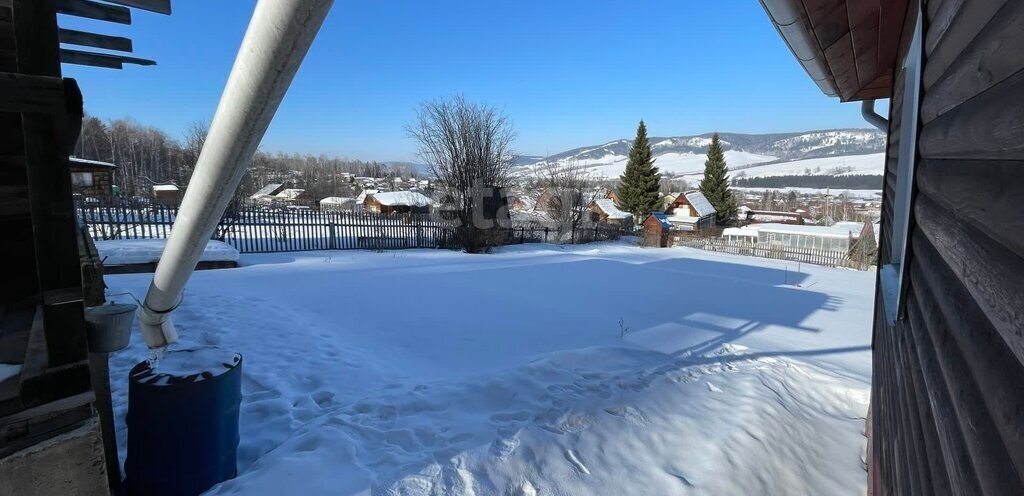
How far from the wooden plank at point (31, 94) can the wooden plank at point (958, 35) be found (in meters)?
2.49

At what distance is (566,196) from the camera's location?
31.0 meters

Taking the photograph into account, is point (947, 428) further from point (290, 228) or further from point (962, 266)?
point (290, 228)

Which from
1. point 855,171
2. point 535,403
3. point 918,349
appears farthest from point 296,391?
point 855,171

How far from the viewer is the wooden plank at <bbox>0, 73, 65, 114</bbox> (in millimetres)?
1453

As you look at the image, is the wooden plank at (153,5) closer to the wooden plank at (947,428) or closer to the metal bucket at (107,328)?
the metal bucket at (107,328)

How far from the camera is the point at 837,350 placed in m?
6.15

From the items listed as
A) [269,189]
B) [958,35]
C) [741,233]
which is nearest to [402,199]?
[741,233]

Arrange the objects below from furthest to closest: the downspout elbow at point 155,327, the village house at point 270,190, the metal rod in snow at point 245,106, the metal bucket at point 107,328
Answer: the village house at point 270,190 < the downspout elbow at point 155,327 < the metal bucket at point 107,328 < the metal rod in snow at point 245,106

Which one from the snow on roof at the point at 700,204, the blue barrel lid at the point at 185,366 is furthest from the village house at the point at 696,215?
the blue barrel lid at the point at 185,366

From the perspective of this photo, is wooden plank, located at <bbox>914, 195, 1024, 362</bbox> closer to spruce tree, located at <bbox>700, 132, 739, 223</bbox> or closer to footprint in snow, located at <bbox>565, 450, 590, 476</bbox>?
footprint in snow, located at <bbox>565, 450, 590, 476</bbox>

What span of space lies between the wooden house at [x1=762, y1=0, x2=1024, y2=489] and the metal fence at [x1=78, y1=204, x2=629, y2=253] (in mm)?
14571

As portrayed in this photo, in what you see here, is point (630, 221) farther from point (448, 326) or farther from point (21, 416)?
point (21, 416)

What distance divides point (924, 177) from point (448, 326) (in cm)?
550

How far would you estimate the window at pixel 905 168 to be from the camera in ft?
5.47
